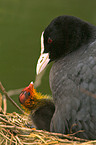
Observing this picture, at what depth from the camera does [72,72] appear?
123 centimetres

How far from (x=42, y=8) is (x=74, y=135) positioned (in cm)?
164

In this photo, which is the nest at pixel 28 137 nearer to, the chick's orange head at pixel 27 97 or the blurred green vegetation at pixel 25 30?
the chick's orange head at pixel 27 97

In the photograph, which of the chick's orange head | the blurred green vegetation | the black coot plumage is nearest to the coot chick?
the chick's orange head

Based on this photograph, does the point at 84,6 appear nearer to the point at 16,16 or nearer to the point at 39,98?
the point at 16,16

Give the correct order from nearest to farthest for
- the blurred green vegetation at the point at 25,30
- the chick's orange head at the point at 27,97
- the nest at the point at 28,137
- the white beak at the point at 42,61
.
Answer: the nest at the point at 28,137
the white beak at the point at 42,61
the chick's orange head at the point at 27,97
the blurred green vegetation at the point at 25,30

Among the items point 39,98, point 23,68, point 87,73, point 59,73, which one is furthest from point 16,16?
point 87,73

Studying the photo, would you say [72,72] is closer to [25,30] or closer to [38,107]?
[38,107]

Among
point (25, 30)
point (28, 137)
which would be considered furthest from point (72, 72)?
point (25, 30)

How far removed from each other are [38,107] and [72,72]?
43 centimetres

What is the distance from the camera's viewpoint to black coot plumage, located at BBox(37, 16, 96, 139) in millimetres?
1158

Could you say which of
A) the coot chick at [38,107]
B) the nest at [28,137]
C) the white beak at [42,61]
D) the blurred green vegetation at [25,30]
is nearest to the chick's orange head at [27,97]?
the coot chick at [38,107]

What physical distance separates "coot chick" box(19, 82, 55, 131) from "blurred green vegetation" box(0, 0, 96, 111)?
0.49 metres

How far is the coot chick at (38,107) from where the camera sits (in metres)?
1.47

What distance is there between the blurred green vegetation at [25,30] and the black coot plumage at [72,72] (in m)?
0.73
